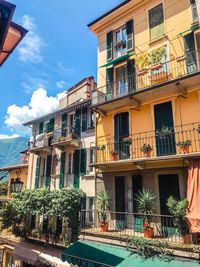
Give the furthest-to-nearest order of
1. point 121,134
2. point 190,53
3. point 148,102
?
point 121,134 → point 148,102 → point 190,53

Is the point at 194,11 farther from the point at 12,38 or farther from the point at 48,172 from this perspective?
the point at 48,172

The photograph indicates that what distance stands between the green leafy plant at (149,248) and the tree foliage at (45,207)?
5.24m

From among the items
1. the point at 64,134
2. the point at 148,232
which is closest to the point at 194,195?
the point at 148,232

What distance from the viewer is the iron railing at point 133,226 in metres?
11.9

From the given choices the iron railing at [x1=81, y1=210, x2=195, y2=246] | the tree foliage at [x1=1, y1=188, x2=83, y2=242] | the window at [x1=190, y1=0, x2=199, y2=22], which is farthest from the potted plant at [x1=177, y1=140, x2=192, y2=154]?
the tree foliage at [x1=1, y1=188, x2=83, y2=242]

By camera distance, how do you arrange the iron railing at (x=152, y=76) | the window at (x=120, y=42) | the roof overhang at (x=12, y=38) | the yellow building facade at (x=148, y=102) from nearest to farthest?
the roof overhang at (x=12, y=38)
the yellow building facade at (x=148, y=102)
the iron railing at (x=152, y=76)
the window at (x=120, y=42)

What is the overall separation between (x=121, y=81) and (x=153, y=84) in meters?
3.04

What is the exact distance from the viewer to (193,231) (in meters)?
10.0

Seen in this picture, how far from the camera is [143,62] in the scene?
50.5 feet

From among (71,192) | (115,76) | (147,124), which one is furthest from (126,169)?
(115,76)

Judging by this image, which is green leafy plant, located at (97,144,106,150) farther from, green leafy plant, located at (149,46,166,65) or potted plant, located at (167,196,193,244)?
potted plant, located at (167,196,193,244)

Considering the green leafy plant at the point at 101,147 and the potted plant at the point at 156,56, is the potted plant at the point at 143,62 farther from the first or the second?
the green leafy plant at the point at 101,147

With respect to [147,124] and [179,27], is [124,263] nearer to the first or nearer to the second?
[147,124]

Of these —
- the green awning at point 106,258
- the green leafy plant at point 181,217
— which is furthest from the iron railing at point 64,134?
the green leafy plant at point 181,217
